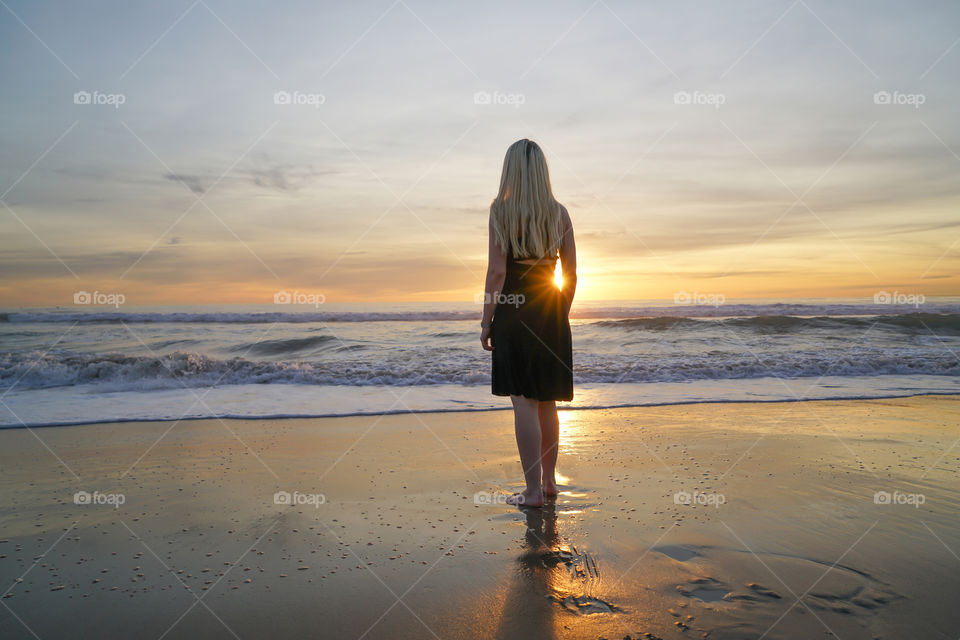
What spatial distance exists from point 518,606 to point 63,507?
2616 mm

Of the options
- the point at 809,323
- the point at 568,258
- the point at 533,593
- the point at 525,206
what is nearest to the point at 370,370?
the point at 568,258

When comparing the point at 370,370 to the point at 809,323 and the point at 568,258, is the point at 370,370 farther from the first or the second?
the point at 809,323

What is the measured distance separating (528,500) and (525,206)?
5.18 feet

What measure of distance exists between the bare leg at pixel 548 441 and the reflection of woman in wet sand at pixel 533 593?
46 centimetres

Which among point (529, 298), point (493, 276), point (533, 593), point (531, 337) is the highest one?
point (493, 276)

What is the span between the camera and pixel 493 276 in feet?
10.1

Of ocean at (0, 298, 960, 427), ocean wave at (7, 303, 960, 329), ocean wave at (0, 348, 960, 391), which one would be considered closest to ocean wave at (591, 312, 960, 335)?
ocean at (0, 298, 960, 427)

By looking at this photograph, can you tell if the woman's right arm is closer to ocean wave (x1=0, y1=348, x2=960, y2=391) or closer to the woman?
the woman

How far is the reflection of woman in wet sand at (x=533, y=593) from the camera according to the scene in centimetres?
183

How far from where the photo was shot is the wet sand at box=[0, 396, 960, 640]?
1908 millimetres

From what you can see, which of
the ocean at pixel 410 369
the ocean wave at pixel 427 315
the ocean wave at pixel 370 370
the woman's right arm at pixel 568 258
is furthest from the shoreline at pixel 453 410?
the ocean wave at pixel 427 315

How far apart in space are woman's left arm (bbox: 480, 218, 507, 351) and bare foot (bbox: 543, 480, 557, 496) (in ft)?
2.81

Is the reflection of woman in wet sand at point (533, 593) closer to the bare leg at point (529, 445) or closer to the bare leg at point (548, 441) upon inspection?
the bare leg at point (529, 445)

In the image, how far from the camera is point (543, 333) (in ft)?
10.2
